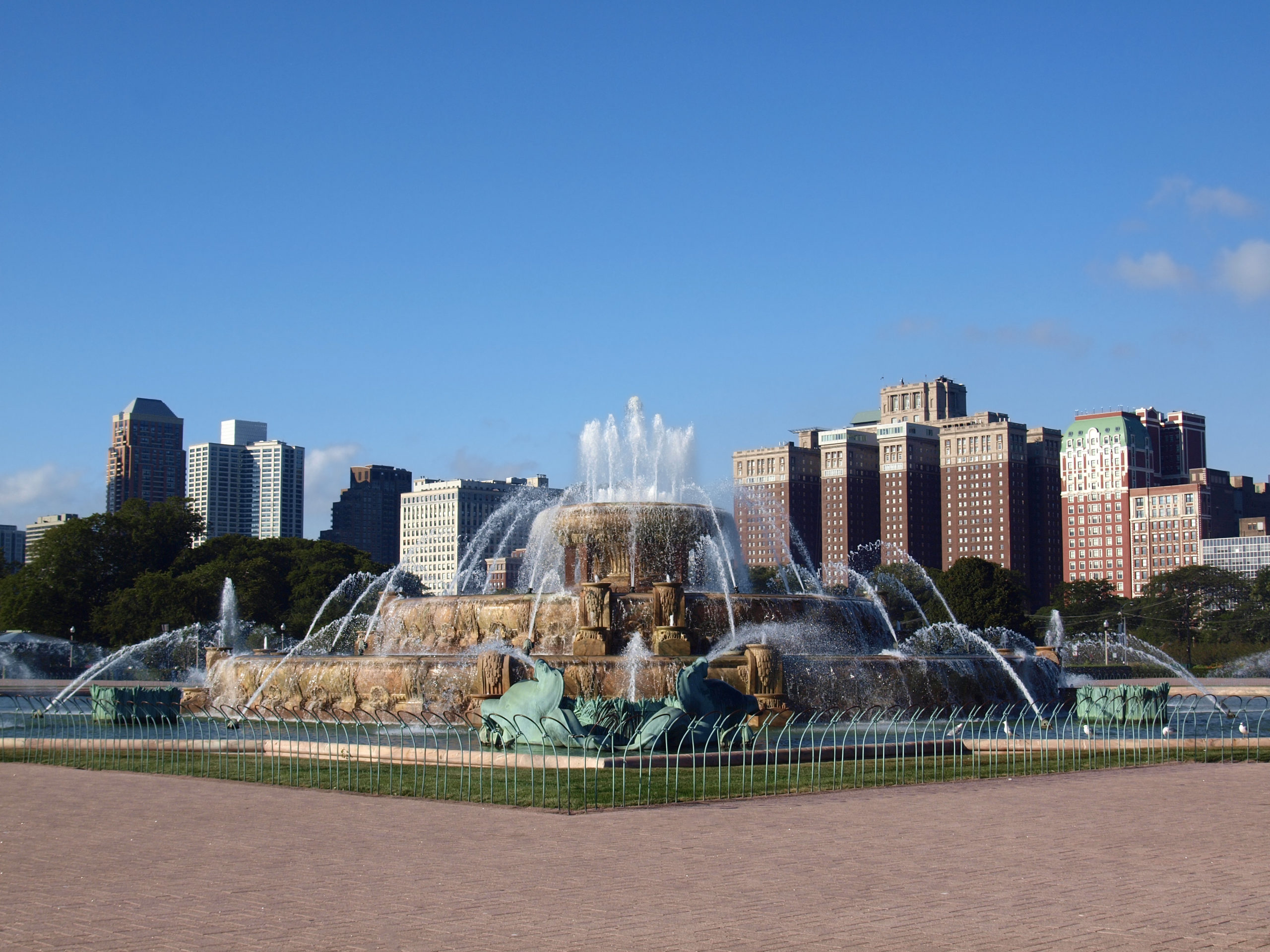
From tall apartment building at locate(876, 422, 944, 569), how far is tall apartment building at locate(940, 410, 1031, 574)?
1.75m

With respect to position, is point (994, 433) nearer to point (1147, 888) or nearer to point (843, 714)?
point (843, 714)

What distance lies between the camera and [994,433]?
583ft

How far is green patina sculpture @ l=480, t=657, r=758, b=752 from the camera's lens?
62.9 feet

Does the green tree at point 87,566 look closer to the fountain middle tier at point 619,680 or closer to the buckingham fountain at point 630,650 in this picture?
the buckingham fountain at point 630,650

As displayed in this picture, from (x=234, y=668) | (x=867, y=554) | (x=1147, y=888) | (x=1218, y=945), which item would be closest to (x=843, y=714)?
(x=234, y=668)

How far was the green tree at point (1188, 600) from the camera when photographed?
4432 inches

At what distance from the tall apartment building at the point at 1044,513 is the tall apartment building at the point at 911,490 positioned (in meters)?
11.7

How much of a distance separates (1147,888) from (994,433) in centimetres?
17312

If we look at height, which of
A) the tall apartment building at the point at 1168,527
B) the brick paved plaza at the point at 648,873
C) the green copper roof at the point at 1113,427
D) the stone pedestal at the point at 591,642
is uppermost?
the green copper roof at the point at 1113,427

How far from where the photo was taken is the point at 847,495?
179625 millimetres

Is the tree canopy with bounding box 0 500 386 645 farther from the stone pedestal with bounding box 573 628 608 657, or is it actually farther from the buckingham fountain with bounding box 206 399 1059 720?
the stone pedestal with bounding box 573 628 608 657

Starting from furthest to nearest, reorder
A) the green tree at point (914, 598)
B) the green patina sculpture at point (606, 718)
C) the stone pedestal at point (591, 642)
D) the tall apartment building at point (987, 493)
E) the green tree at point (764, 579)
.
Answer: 1. the tall apartment building at point (987, 493)
2. the green tree at point (764, 579)
3. the green tree at point (914, 598)
4. the stone pedestal at point (591, 642)
5. the green patina sculpture at point (606, 718)

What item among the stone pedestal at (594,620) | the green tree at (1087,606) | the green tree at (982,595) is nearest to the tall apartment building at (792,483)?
the green tree at (1087,606)

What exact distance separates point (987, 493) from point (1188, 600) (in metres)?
57.1
